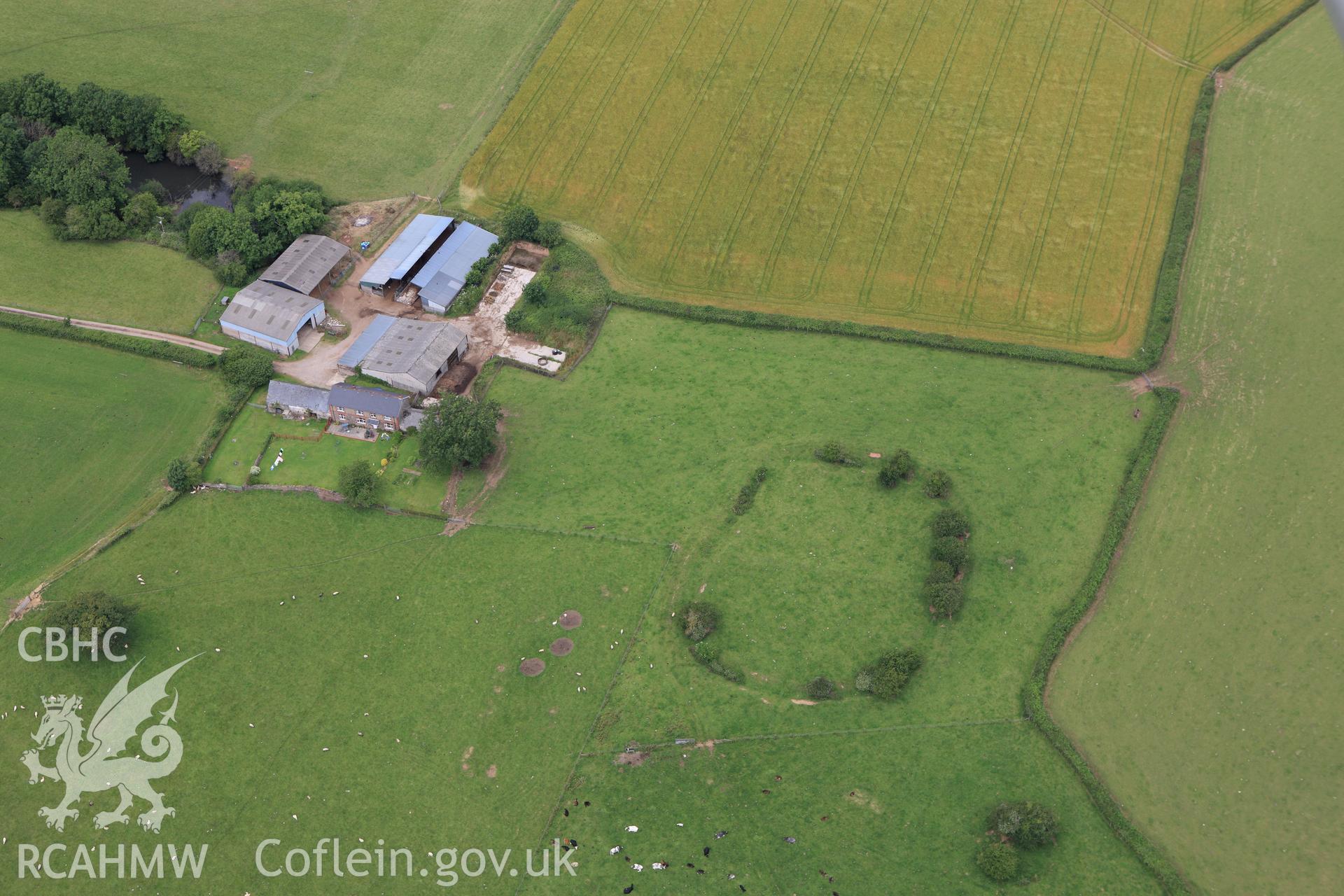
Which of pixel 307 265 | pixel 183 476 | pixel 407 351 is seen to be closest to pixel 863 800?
pixel 407 351

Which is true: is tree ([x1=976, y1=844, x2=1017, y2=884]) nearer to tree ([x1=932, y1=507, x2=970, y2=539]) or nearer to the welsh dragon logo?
tree ([x1=932, y1=507, x2=970, y2=539])

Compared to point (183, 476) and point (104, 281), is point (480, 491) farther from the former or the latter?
point (104, 281)

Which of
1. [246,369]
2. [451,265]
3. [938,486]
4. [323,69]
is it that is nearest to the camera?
[938,486]

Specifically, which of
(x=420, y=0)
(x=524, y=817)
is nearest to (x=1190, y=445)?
(x=524, y=817)

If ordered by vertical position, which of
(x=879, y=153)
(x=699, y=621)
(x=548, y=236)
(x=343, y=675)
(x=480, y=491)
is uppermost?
(x=879, y=153)

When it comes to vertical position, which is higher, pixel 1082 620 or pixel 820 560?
pixel 1082 620

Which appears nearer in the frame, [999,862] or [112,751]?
[999,862]

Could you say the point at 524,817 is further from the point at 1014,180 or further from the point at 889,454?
the point at 1014,180
